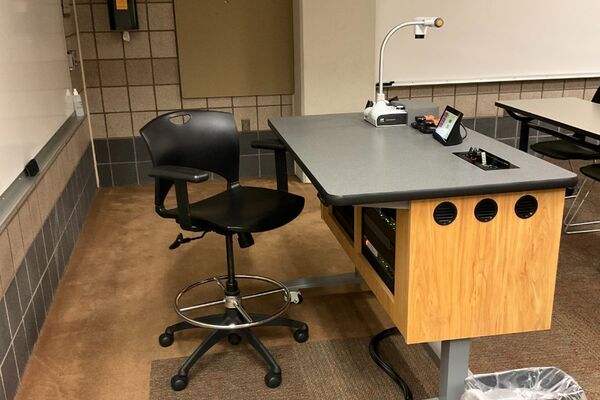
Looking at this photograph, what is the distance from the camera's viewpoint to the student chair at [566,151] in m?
3.75

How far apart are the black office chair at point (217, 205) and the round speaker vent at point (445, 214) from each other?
733 millimetres

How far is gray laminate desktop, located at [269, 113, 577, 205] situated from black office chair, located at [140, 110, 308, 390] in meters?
0.26

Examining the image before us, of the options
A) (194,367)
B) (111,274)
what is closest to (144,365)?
(194,367)

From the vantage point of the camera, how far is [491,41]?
495 centimetres

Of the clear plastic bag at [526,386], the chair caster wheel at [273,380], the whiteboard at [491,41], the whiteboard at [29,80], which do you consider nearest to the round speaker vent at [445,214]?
the clear plastic bag at [526,386]

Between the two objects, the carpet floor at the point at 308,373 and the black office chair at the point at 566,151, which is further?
the black office chair at the point at 566,151

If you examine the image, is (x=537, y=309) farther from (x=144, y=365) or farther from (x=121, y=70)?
(x=121, y=70)

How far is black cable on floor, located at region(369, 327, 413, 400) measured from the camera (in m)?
2.17

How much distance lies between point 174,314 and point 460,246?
1.51m

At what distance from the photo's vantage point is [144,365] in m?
2.40

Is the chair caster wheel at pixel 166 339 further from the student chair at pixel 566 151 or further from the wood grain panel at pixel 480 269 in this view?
the student chair at pixel 566 151

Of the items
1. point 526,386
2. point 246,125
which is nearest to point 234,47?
point 246,125

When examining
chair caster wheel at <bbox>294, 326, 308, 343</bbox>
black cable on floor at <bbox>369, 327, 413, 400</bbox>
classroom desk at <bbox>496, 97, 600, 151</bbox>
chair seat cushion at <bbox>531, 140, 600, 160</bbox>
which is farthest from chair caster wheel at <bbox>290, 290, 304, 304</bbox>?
chair seat cushion at <bbox>531, 140, 600, 160</bbox>

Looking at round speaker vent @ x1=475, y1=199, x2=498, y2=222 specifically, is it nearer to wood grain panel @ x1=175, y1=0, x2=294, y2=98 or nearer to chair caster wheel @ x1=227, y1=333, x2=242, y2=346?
chair caster wheel @ x1=227, y1=333, x2=242, y2=346
